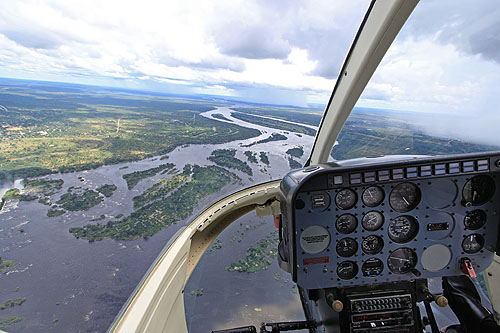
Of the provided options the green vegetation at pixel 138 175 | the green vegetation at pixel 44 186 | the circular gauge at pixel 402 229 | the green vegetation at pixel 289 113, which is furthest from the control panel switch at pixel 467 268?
the green vegetation at pixel 44 186

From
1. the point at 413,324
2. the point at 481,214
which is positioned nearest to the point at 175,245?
the point at 413,324

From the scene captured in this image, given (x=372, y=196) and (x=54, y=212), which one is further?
(x=372, y=196)

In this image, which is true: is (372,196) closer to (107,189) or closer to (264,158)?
(264,158)

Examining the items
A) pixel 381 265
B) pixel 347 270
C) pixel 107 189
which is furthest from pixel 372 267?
pixel 107 189

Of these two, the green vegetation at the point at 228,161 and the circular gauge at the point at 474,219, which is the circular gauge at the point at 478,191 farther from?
the green vegetation at the point at 228,161

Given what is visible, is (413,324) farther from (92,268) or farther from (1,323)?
(1,323)

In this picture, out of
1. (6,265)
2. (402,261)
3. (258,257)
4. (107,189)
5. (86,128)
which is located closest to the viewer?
(6,265)
